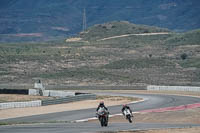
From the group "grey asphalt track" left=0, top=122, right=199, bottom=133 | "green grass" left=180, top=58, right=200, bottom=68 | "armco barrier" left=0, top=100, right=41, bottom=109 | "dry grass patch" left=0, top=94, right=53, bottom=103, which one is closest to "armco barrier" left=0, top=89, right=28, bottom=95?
"dry grass patch" left=0, top=94, right=53, bottom=103

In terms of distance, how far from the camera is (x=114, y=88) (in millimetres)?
83938

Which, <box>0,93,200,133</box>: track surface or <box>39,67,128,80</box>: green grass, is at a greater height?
<box>39,67,128,80</box>: green grass

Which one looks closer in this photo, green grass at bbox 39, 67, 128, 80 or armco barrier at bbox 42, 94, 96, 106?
armco barrier at bbox 42, 94, 96, 106

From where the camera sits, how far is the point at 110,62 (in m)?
114

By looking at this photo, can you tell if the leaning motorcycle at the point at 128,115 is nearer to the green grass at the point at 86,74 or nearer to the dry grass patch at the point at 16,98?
the dry grass patch at the point at 16,98

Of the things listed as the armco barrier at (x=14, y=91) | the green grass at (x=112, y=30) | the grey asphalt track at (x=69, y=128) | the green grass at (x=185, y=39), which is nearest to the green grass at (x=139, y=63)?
the green grass at (x=185, y=39)

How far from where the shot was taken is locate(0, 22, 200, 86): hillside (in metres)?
96.2

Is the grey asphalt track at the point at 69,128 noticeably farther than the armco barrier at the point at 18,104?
No

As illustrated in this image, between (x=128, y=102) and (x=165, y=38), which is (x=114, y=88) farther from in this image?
(x=165, y=38)

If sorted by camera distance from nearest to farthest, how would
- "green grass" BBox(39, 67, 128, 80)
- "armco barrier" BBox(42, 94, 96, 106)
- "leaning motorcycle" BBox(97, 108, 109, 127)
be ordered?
"leaning motorcycle" BBox(97, 108, 109, 127)
"armco barrier" BBox(42, 94, 96, 106)
"green grass" BBox(39, 67, 128, 80)

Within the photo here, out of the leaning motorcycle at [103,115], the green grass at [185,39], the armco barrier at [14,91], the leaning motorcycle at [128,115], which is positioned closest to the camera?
the leaning motorcycle at [103,115]

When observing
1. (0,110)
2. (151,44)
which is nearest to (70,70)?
(151,44)

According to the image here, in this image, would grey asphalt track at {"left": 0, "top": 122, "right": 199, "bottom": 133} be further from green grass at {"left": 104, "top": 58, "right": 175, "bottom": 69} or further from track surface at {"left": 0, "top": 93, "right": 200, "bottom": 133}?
green grass at {"left": 104, "top": 58, "right": 175, "bottom": 69}

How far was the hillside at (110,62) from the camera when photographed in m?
96.2
